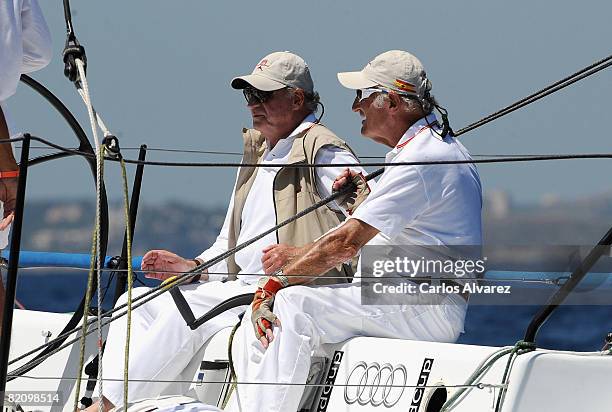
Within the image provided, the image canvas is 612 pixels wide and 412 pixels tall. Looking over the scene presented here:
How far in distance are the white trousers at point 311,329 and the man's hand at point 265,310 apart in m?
0.02

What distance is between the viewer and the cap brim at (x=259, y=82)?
15.8 ft

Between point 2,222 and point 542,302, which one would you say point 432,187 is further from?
point 2,222

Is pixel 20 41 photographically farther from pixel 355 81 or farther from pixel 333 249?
pixel 333 249

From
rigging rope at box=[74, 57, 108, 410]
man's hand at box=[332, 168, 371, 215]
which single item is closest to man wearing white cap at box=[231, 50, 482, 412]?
man's hand at box=[332, 168, 371, 215]

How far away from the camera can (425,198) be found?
4.04m

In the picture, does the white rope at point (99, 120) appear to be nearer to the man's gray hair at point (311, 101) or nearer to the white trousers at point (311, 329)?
the white trousers at point (311, 329)

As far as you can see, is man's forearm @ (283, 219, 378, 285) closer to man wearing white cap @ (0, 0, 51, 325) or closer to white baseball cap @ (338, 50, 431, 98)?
white baseball cap @ (338, 50, 431, 98)

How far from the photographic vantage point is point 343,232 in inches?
158

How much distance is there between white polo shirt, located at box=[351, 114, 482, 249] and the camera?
399 centimetres

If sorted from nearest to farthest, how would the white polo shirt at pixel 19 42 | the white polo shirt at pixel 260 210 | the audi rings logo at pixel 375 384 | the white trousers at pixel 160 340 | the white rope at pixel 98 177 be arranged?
the white rope at pixel 98 177 → the audi rings logo at pixel 375 384 → the white polo shirt at pixel 19 42 → the white trousers at pixel 160 340 → the white polo shirt at pixel 260 210

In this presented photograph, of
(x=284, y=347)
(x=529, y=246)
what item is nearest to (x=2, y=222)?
(x=284, y=347)

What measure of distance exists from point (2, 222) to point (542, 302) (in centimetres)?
172

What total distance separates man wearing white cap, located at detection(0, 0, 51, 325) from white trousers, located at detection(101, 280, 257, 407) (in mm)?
416

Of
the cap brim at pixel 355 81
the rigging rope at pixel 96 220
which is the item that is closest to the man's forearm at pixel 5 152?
the rigging rope at pixel 96 220
